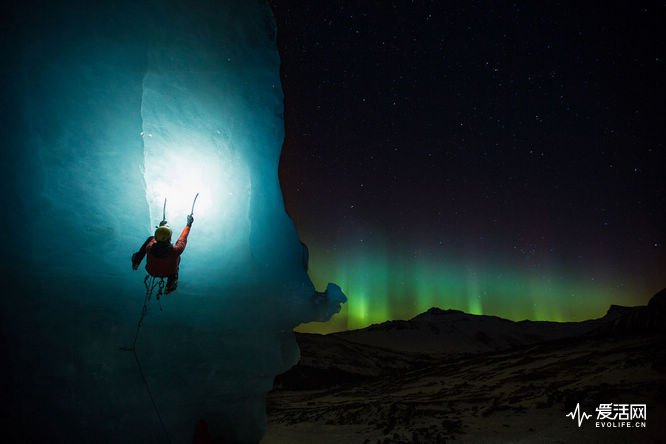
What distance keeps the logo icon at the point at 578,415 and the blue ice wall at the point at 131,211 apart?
8507mm

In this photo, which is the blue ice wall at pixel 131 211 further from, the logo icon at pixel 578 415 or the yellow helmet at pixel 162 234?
the logo icon at pixel 578 415

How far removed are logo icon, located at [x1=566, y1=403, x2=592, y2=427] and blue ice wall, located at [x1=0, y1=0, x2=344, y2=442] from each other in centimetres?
851

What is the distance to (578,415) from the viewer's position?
9.17m

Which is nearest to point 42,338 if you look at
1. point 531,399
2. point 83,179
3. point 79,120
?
point 83,179

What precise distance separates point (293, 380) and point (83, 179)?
37799 millimetres

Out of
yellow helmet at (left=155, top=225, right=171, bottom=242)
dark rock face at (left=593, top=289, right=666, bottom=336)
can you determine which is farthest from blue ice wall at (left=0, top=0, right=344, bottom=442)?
dark rock face at (left=593, top=289, right=666, bottom=336)

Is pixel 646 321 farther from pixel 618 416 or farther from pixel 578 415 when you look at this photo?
pixel 618 416

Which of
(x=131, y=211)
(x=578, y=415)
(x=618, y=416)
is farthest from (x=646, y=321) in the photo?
(x=131, y=211)

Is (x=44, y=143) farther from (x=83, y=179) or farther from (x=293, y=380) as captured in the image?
(x=293, y=380)

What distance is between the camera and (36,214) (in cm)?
537

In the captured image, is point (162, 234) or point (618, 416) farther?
point (618, 416)

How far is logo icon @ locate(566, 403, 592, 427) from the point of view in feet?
28.8

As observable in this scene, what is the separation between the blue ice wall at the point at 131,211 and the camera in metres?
5.33

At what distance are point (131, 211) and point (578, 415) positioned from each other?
1212cm
